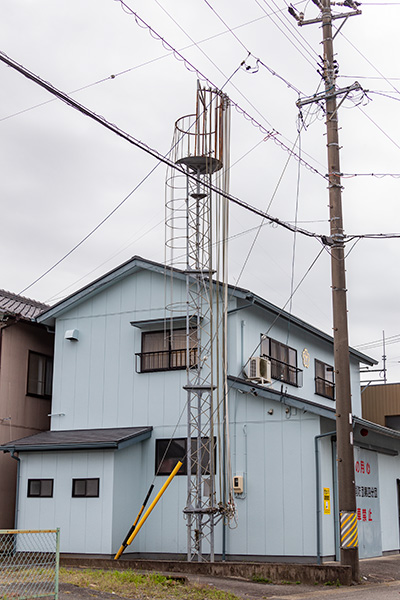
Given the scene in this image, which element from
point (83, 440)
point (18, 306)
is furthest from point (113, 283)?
point (83, 440)

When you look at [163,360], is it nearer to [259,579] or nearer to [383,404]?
[259,579]

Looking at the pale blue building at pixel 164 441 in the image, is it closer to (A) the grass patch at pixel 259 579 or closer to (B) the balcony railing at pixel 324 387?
(B) the balcony railing at pixel 324 387

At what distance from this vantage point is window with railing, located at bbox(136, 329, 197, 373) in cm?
2020

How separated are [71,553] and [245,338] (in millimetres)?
7049

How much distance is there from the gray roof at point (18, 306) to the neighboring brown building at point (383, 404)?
534 inches

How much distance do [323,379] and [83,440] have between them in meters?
9.69

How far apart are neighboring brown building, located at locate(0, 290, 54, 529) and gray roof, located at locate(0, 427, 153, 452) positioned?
3.22ft

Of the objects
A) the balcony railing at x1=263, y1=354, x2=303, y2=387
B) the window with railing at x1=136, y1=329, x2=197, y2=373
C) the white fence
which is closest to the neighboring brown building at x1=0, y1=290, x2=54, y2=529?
the window with railing at x1=136, y1=329, x2=197, y2=373

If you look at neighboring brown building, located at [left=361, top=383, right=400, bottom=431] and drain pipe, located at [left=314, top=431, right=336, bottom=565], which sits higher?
neighboring brown building, located at [left=361, top=383, right=400, bottom=431]

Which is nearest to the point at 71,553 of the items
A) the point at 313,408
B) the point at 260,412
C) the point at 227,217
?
the point at 260,412

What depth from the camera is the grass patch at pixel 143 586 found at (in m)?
11.8

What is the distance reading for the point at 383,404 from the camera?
30.1 metres

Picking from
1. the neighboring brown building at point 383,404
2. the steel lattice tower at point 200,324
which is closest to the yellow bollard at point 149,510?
the steel lattice tower at point 200,324

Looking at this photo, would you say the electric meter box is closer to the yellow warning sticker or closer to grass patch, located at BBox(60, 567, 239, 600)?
the yellow warning sticker
